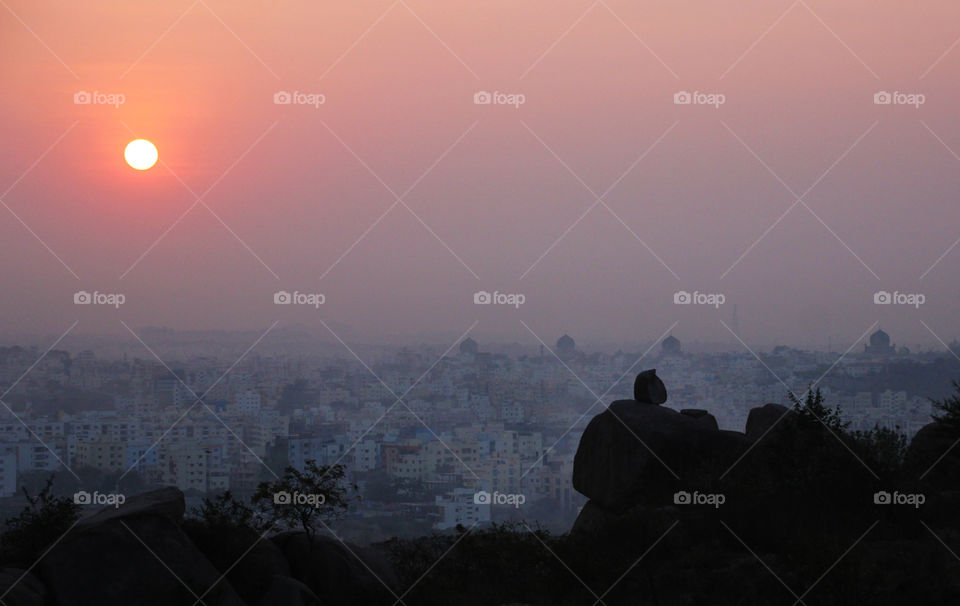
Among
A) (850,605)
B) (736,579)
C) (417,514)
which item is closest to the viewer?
(850,605)

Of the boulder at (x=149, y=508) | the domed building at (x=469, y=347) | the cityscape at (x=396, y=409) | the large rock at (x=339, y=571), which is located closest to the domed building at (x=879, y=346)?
the cityscape at (x=396, y=409)

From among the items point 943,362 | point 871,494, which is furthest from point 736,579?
point 943,362

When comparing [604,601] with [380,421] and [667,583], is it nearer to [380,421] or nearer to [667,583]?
[667,583]

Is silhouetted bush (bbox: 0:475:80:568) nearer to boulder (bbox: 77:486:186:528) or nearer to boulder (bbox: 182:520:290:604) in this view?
boulder (bbox: 77:486:186:528)

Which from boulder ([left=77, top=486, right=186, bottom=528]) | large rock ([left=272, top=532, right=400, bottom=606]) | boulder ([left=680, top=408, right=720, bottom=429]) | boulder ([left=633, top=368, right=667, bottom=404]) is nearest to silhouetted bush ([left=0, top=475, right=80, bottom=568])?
boulder ([left=77, top=486, right=186, bottom=528])

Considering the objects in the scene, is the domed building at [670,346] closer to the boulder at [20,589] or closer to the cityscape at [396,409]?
the cityscape at [396,409]
